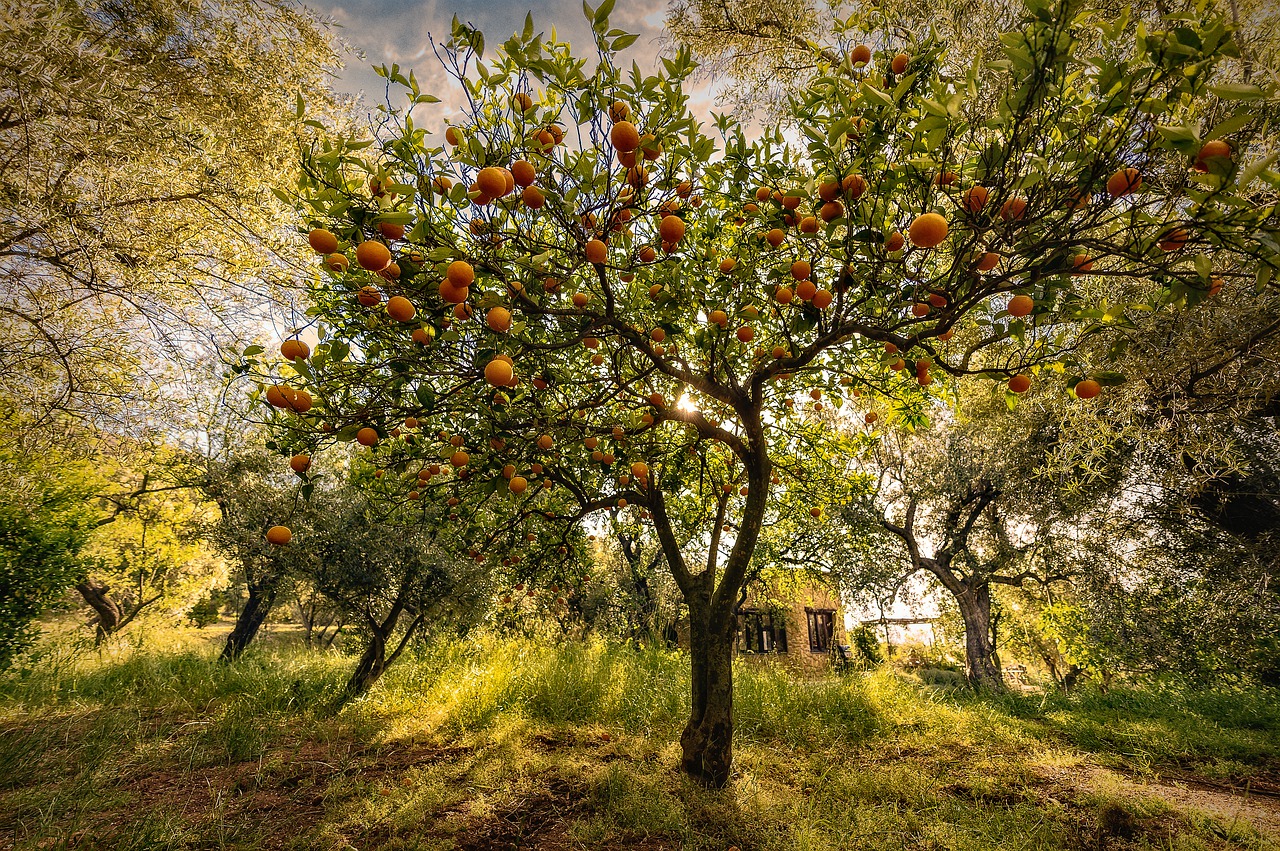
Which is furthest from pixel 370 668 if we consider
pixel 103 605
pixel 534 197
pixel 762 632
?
pixel 762 632

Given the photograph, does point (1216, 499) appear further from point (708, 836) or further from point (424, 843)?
point (424, 843)

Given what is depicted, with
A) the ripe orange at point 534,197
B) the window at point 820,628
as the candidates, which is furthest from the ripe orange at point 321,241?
the window at point 820,628

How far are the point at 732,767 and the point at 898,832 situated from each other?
165 centimetres

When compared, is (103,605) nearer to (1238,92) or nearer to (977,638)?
(1238,92)

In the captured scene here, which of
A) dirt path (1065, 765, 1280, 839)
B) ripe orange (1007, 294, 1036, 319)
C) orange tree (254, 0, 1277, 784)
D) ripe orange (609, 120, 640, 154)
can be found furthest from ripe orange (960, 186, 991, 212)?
dirt path (1065, 765, 1280, 839)

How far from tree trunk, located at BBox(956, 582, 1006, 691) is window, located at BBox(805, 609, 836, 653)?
8596mm

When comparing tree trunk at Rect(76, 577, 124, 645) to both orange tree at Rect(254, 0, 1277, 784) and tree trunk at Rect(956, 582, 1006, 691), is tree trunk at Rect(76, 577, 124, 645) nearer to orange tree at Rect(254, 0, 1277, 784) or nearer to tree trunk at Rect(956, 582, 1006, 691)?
orange tree at Rect(254, 0, 1277, 784)

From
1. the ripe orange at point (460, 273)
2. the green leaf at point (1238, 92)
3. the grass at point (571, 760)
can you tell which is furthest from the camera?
the grass at point (571, 760)

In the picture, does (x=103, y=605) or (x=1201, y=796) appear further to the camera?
(x=103, y=605)

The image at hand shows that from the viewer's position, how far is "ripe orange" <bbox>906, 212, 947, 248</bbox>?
6.25ft

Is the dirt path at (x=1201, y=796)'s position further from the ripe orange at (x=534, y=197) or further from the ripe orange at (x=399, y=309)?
the ripe orange at (x=399, y=309)

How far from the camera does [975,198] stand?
2.17 metres

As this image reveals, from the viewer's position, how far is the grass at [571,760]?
3.37 meters

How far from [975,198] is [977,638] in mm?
14311
